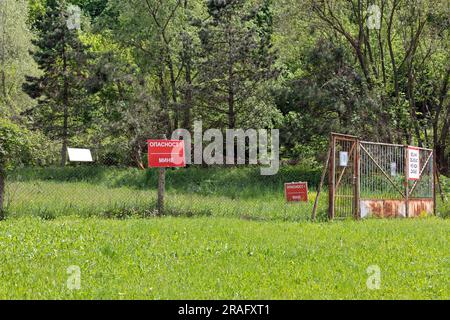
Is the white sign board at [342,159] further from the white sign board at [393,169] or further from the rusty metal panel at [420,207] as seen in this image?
the rusty metal panel at [420,207]

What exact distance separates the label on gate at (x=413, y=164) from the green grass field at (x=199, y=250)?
2.39 metres

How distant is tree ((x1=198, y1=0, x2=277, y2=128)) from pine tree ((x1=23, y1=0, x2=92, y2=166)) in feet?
28.4

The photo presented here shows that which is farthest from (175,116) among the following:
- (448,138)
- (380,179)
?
(380,179)

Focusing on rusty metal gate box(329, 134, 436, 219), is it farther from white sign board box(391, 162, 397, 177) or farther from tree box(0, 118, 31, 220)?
tree box(0, 118, 31, 220)

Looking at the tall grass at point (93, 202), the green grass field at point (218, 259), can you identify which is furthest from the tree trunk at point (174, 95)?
the green grass field at point (218, 259)

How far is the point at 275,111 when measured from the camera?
3139cm

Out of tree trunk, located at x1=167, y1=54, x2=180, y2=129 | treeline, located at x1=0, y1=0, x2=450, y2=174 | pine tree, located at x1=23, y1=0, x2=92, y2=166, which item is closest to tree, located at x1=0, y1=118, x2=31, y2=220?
treeline, located at x1=0, y1=0, x2=450, y2=174

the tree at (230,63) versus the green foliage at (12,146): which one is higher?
the tree at (230,63)

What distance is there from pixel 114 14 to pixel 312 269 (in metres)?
36.1

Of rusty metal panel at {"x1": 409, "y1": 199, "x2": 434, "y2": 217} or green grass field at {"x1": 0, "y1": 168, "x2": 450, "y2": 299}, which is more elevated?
rusty metal panel at {"x1": 409, "y1": 199, "x2": 434, "y2": 217}

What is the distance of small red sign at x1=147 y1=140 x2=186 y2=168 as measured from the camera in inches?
581

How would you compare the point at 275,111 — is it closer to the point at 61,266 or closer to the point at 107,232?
the point at 107,232

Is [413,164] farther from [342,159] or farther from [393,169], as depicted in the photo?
[342,159]

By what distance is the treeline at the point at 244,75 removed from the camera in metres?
29.0
